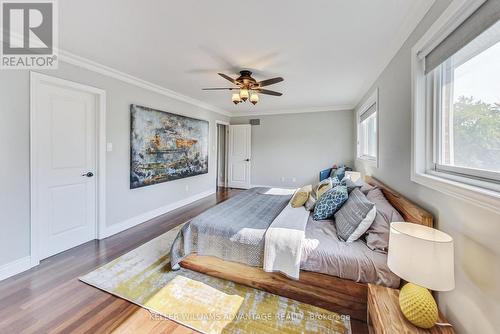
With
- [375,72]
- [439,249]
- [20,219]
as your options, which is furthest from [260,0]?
[20,219]

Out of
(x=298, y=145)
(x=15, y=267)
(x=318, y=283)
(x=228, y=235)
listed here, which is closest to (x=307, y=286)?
(x=318, y=283)

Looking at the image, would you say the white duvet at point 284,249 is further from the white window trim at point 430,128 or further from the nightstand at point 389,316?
the white window trim at point 430,128

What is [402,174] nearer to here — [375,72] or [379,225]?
[379,225]

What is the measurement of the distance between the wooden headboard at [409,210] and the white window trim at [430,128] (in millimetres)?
187

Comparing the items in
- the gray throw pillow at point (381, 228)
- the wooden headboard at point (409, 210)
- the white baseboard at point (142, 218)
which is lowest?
the white baseboard at point (142, 218)

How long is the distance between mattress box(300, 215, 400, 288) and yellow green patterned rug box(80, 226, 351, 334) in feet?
1.19

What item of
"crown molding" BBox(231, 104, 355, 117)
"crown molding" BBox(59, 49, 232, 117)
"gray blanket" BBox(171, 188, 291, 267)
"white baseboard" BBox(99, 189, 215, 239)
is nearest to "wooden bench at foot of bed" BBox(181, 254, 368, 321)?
"gray blanket" BBox(171, 188, 291, 267)

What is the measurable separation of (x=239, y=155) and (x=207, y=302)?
16.2 feet

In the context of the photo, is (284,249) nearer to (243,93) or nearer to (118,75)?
(243,93)

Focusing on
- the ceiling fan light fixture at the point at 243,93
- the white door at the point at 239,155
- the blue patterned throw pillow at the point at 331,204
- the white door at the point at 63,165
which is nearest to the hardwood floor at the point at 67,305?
the white door at the point at 63,165

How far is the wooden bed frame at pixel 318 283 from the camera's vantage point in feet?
5.20

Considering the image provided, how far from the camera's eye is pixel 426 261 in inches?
38.6

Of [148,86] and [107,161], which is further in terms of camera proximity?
[148,86]
